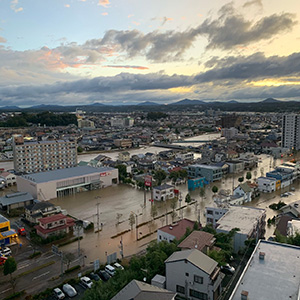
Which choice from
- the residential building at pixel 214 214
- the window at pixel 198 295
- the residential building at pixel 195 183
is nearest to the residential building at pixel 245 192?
the residential building at pixel 195 183

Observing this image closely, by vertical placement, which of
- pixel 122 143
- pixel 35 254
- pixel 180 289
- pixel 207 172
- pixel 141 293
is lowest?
pixel 35 254

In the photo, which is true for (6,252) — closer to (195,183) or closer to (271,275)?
(271,275)

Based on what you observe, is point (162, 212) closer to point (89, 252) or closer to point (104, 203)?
point (104, 203)

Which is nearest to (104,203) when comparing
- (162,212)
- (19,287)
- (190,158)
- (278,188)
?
(162,212)

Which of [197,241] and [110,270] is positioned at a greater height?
[197,241]

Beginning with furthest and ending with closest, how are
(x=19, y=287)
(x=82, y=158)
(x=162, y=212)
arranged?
(x=82, y=158)
(x=162, y=212)
(x=19, y=287)

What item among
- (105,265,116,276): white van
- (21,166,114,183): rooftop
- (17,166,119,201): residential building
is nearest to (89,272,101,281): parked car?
(105,265,116,276): white van

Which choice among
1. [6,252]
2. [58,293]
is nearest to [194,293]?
[58,293]
